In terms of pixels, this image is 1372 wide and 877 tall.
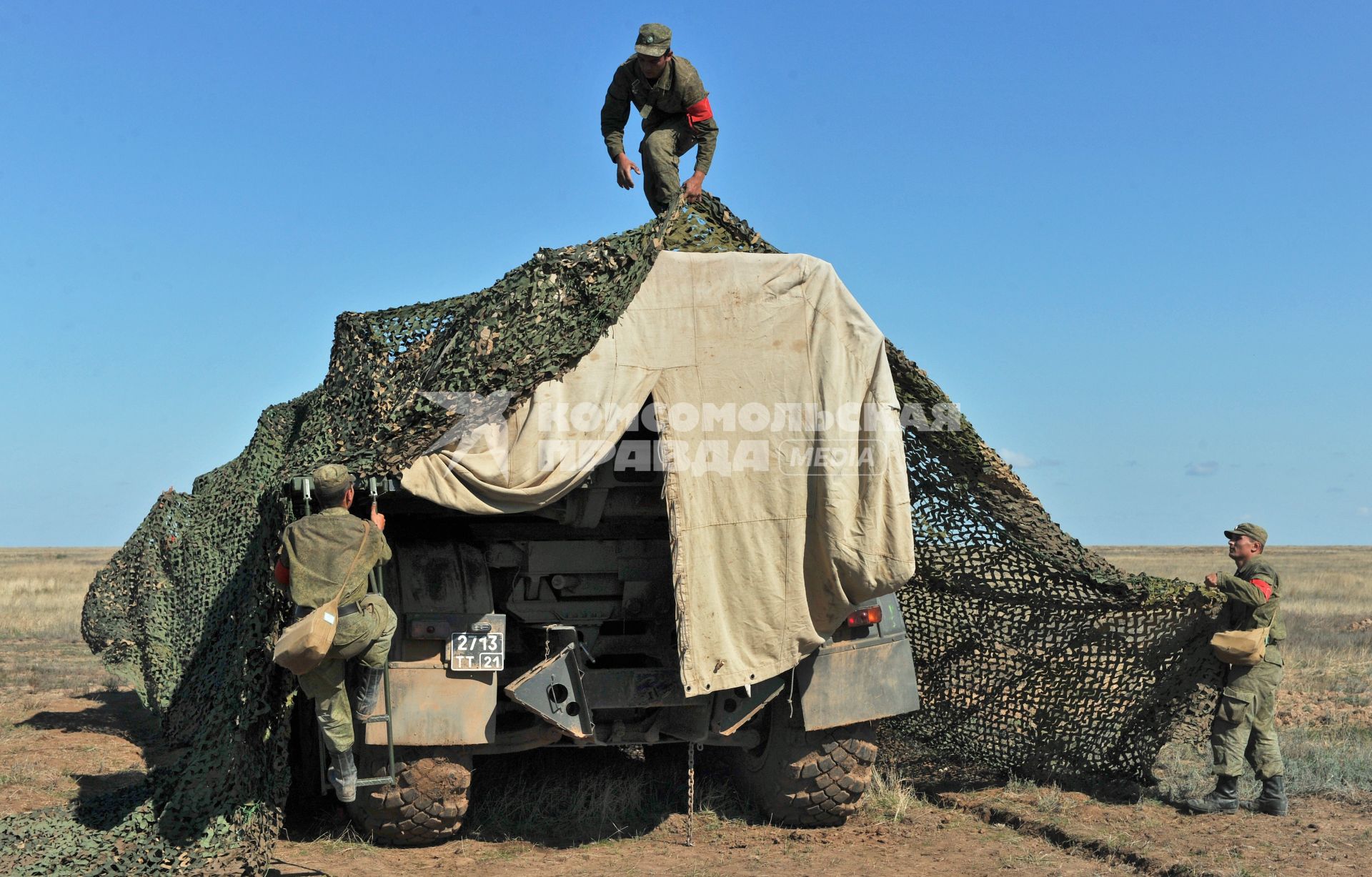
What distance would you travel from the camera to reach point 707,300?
20.2ft

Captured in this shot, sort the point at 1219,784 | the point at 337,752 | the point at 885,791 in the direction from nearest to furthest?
the point at 337,752 → the point at 1219,784 → the point at 885,791

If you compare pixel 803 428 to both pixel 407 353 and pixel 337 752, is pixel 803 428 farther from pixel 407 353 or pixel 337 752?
pixel 337 752

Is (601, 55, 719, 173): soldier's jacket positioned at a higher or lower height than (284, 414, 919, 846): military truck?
higher

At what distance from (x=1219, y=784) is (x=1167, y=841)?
909 mm

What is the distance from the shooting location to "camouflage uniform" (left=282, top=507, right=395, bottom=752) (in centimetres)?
541

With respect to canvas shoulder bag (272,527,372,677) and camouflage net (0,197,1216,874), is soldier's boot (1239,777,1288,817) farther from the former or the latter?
canvas shoulder bag (272,527,372,677)

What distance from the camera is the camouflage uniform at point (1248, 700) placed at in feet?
22.5

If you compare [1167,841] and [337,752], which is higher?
[337,752]

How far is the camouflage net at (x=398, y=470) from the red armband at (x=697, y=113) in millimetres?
869

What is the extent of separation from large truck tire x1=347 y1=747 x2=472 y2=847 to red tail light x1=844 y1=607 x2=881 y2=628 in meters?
2.09

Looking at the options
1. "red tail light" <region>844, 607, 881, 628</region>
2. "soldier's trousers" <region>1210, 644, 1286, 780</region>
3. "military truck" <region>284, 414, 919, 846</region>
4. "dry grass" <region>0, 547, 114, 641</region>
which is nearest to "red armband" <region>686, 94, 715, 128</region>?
"military truck" <region>284, 414, 919, 846</region>

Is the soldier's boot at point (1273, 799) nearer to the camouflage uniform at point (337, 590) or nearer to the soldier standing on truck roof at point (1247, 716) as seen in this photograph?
the soldier standing on truck roof at point (1247, 716)

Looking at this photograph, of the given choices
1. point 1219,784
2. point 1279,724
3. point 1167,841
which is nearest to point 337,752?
point 1167,841

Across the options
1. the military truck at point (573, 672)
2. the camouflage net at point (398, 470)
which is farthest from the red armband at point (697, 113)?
the military truck at point (573, 672)
